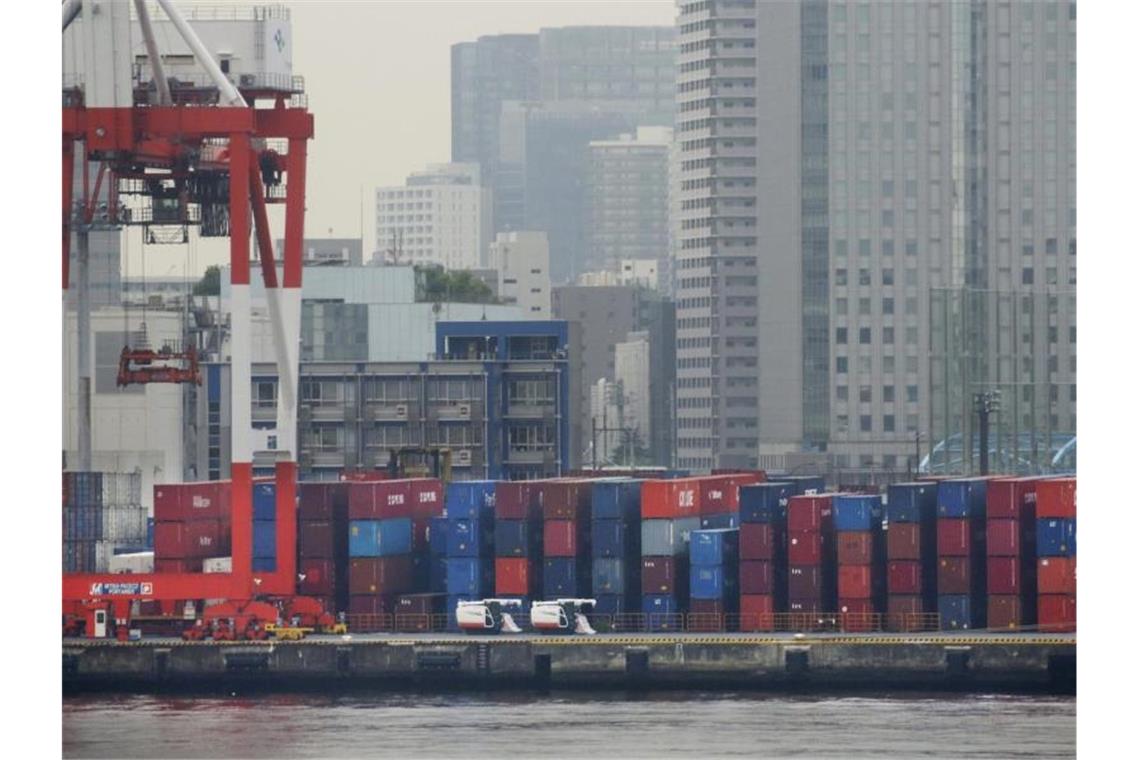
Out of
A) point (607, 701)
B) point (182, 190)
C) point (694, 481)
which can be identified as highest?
point (182, 190)

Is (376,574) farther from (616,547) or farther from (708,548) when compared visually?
(708,548)

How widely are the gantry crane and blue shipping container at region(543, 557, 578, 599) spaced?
4782 mm

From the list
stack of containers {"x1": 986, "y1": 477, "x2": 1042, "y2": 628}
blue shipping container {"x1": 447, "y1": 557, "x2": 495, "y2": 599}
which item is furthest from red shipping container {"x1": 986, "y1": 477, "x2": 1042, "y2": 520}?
blue shipping container {"x1": 447, "y1": 557, "x2": 495, "y2": 599}

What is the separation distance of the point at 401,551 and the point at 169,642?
4753 millimetres

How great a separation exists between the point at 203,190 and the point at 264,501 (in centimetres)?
653

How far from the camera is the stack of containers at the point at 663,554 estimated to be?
185 feet

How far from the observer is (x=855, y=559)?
55969 millimetres

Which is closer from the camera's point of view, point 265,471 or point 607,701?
point 607,701

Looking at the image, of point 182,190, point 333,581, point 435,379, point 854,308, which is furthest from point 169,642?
point 854,308

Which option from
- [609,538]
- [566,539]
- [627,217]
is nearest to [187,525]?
[566,539]

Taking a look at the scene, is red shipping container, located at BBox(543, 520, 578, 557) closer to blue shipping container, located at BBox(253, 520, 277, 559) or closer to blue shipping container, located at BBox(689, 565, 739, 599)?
blue shipping container, located at BBox(689, 565, 739, 599)

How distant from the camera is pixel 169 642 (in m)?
57.8
